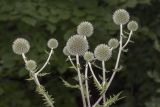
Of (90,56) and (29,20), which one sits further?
(29,20)

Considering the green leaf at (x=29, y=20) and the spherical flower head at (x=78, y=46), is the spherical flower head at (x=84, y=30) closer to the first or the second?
the spherical flower head at (x=78, y=46)

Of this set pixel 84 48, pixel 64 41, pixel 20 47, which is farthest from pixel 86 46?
pixel 64 41

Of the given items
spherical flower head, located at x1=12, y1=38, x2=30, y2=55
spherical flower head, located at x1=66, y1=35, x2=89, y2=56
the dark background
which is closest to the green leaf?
the dark background

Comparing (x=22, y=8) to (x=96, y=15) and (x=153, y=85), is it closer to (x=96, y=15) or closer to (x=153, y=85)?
(x=96, y=15)

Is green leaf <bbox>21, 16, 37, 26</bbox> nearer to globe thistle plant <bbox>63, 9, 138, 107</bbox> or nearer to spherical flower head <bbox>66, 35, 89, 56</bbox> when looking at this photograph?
globe thistle plant <bbox>63, 9, 138, 107</bbox>

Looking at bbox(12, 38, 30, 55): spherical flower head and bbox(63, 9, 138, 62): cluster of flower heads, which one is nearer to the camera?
bbox(63, 9, 138, 62): cluster of flower heads

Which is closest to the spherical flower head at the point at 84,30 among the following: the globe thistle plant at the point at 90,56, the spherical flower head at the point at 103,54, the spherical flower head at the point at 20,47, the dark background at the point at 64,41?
the globe thistle plant at the point at 90,56

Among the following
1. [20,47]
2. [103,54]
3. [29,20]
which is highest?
[29,20]

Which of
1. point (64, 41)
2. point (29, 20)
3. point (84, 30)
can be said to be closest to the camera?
point (84, 30)

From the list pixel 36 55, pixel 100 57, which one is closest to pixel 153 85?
pixel 36 55

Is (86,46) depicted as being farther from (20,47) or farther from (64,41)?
(64,41)
